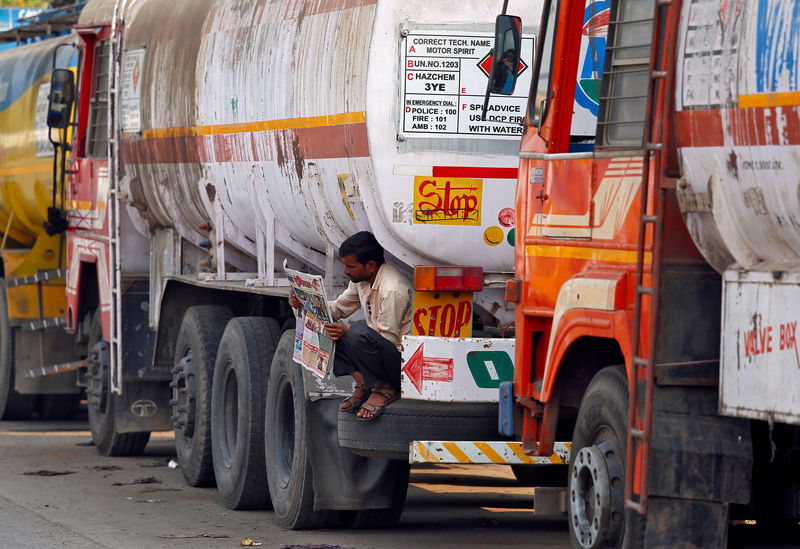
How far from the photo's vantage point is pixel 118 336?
12289 millimetres

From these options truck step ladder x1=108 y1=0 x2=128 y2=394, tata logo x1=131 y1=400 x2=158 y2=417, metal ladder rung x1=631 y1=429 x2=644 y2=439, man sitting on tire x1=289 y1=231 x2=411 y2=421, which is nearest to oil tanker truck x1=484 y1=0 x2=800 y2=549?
metal ladder rung x1=631 y1=429 x2=644 y2=439

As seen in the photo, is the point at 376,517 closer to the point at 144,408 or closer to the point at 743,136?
the point at 144,408

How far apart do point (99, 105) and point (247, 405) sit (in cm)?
417

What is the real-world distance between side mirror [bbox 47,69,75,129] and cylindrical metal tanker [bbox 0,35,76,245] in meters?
1.46

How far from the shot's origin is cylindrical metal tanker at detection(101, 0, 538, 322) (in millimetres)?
7809

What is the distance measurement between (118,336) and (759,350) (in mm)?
7930

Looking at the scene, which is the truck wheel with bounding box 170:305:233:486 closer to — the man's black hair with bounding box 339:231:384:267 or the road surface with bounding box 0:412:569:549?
the road surface with bounding box 0:412:569:549

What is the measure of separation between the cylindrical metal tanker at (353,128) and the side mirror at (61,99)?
2774 millimetres

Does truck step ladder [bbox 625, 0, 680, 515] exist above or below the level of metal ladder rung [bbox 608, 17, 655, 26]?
below

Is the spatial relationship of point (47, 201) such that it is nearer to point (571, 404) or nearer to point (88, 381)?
point (88, 381)

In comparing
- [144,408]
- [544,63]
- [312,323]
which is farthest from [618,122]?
[144,408]

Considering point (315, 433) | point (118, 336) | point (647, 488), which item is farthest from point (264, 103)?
point (647, 488)

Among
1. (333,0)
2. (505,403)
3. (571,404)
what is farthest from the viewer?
(333,0)

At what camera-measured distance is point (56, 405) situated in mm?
16188
